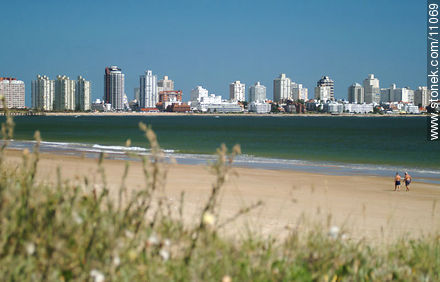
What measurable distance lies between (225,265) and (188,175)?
708 inches

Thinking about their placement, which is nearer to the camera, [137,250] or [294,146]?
[137,250]

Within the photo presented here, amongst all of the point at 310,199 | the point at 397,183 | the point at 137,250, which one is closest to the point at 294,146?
the point at 397,183

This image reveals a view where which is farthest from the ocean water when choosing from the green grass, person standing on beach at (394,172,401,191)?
the green grass

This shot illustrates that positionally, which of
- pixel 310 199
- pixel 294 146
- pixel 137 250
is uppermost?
pixel 137 250

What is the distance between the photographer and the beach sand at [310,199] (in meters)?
9.85

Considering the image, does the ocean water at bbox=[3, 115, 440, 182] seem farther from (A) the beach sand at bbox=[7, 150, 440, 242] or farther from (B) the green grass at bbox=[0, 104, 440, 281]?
(B) the green grass at bbox=[0, 104, 440, 281]

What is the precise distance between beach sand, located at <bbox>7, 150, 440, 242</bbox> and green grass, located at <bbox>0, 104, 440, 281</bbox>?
2.71 m

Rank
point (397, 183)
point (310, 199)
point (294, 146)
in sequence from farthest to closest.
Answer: point (294, 146) → point (397, 183) → point (310, 199)

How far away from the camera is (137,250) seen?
12.8 feet

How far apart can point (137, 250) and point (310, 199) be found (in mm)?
11478

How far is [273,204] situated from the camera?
1399 cm

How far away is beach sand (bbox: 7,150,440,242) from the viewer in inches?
388

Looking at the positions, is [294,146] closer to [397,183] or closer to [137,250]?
[397,183]

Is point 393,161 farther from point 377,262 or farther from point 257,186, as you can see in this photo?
point 377,262
